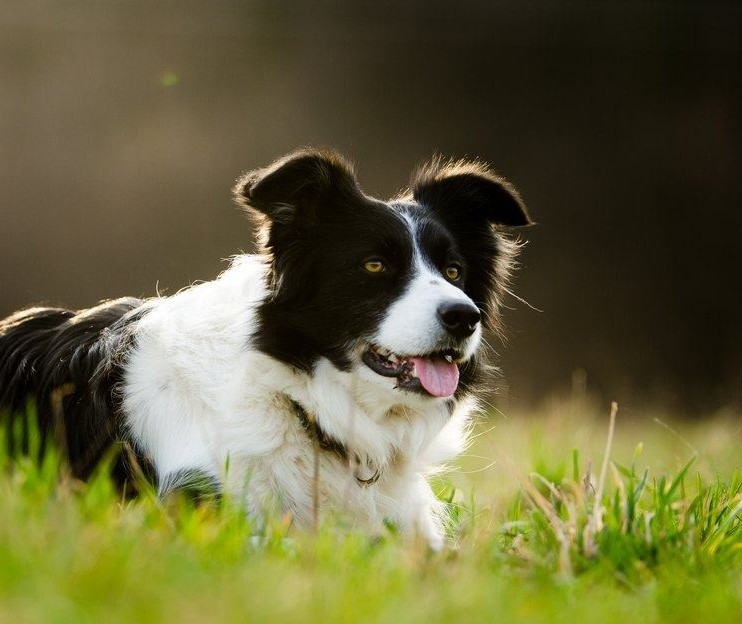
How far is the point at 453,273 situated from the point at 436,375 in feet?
1.80

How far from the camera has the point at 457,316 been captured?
142 inches

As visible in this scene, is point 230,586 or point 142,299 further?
point 142,299

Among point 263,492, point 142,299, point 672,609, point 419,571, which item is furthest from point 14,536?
point 142,299

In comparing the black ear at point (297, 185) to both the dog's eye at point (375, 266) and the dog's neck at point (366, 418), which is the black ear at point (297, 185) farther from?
the dog's neck at point (366, 418)

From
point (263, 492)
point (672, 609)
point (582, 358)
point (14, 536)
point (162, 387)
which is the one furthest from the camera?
point (582, 358)

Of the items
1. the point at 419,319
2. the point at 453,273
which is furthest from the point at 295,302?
the point at 453,273

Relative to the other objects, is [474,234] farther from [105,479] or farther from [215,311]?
[105,479]

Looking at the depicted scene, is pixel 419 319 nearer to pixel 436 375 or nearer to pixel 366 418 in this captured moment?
pixel 436 375

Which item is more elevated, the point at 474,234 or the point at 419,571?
the point at 474,234

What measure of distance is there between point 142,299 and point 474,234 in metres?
1.65

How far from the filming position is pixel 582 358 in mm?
16062

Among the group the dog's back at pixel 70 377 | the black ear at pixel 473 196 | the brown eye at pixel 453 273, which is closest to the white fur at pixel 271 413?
the dog's back at pixel 70 377

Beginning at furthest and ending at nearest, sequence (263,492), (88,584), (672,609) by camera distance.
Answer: (263,492), (672,609), (88,584)

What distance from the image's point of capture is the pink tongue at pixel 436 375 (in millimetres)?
3740
